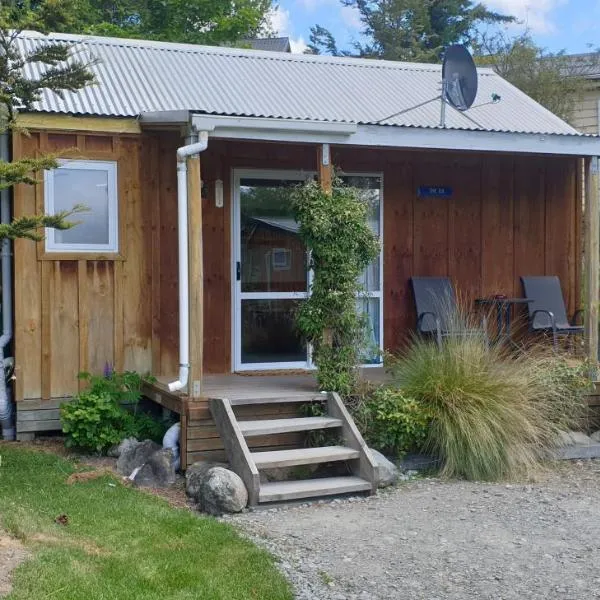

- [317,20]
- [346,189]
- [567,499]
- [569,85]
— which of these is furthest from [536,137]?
[317,20]

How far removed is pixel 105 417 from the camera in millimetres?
6883

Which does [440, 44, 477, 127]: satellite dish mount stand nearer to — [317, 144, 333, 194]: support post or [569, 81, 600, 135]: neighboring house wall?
[317, 144, 333, 194]: support post

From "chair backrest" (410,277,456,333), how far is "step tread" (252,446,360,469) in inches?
104

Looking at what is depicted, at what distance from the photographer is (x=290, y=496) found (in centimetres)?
583

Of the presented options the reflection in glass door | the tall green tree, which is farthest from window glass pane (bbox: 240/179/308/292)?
the tall green tree

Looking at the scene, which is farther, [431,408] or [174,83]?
[174,83]

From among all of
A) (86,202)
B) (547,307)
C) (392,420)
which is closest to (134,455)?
(392,420)

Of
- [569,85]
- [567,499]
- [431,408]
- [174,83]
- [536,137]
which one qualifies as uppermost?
[569,85]

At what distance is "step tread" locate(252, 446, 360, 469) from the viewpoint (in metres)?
6.02

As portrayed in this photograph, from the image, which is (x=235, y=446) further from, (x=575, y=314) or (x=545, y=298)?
(x=575, y=314)

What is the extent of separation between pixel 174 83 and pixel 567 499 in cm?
554

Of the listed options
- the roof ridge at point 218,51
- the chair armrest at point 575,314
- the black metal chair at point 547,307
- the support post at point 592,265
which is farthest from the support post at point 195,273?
the chair armrest at point 575,314

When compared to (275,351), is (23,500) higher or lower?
lower

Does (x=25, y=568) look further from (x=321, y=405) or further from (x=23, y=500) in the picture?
(x=321, y=405)
